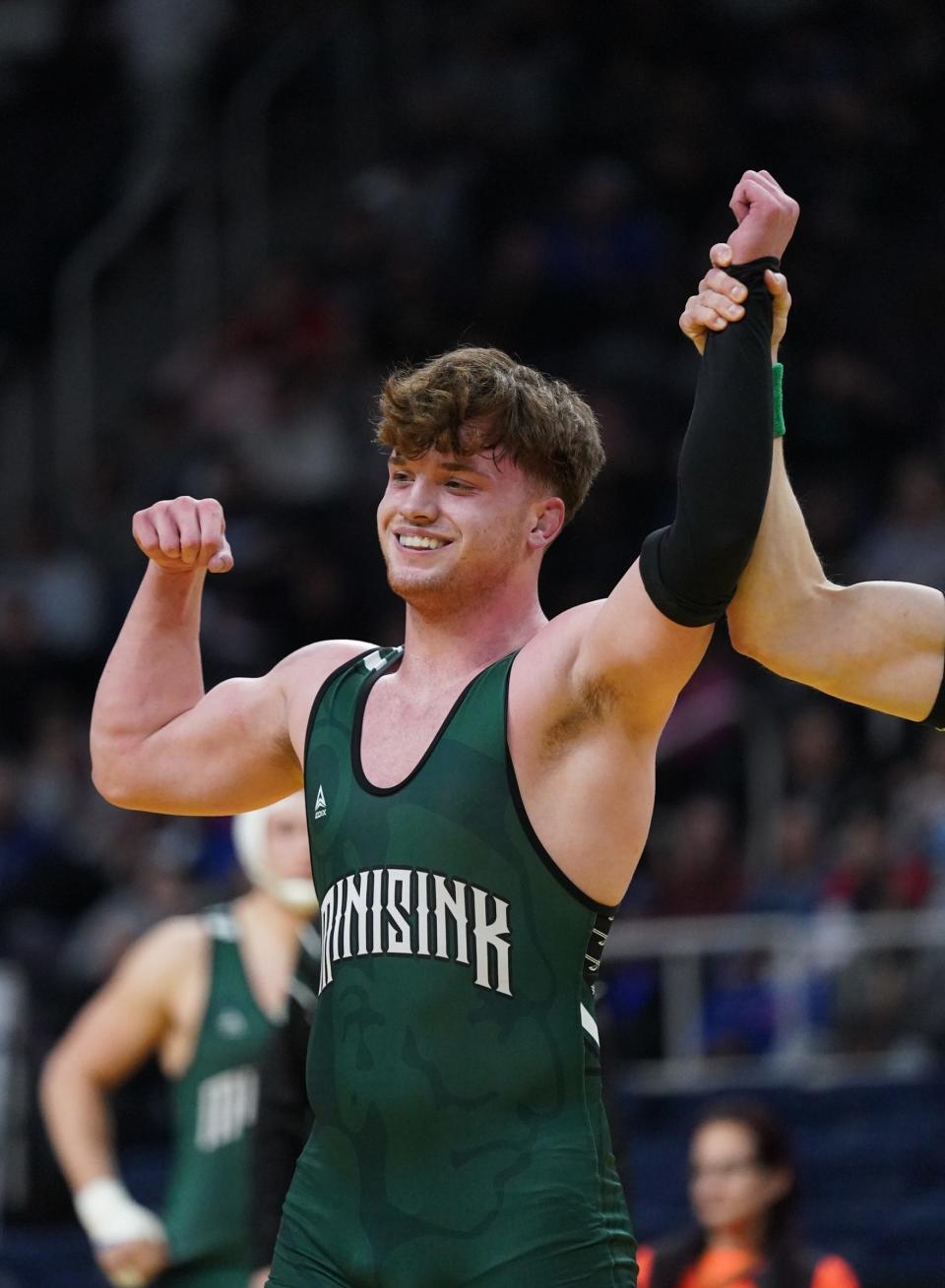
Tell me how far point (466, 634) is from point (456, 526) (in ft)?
0.57

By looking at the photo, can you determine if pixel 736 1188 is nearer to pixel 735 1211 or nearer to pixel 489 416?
pixel 735 1211

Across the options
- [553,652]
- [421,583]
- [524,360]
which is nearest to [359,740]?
[421,583]

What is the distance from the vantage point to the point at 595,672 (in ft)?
11.3

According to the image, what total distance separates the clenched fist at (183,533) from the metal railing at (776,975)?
219 inches

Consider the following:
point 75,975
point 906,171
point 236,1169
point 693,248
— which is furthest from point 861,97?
point 236,1169

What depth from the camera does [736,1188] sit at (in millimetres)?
5980

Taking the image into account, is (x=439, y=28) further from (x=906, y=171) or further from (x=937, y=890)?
(x=937, y=890)

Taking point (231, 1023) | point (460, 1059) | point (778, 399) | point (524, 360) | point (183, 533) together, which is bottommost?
point (231, 1023)

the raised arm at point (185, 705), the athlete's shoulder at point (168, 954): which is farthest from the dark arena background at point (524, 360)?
the raised arm at point (185, 705)

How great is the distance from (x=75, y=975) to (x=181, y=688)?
653 centimetres

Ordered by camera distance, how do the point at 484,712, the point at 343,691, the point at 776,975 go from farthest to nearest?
the point at 776,975 → the point at 343,691 → the point at 484,712

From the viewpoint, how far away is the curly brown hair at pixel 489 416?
368 centimetres

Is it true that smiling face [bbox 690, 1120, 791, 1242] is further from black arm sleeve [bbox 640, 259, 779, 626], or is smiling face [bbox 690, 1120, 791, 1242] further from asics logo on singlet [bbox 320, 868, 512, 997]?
black arm sleeve [bbox 640, 259, 779, 626]

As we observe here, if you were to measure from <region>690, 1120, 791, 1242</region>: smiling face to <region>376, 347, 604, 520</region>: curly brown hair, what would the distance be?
267cm
